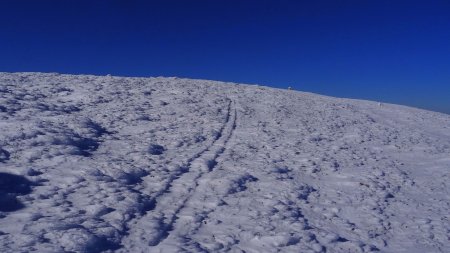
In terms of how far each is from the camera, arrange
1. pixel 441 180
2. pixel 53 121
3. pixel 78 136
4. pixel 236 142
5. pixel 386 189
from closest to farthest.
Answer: pixel 386 189
pixel 441 180
pixel 78 136
pixel 53 121
pixel 236 142

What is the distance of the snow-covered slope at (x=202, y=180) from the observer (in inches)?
191

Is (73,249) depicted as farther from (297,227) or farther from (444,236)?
(444,236)

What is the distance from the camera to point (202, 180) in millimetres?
6941

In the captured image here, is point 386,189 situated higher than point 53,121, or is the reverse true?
point 53,121

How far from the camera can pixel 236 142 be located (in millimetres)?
9984

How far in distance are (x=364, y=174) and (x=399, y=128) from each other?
281 inches

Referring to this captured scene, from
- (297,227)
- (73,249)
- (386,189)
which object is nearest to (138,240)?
(73,249)

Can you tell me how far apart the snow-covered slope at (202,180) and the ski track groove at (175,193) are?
0.09ft

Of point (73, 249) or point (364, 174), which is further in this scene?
point (364, 174)

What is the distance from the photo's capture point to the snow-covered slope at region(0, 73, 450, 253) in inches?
191

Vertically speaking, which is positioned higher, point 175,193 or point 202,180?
point 202,180

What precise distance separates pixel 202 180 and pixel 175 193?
848mm

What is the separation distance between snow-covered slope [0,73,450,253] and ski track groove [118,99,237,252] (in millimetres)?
28

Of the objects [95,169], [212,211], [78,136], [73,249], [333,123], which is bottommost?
[73,249]
